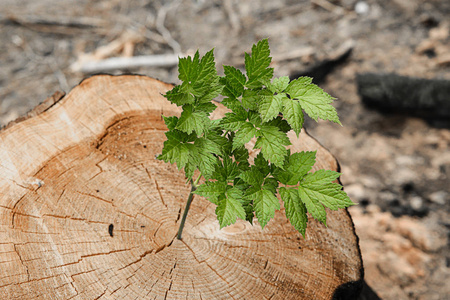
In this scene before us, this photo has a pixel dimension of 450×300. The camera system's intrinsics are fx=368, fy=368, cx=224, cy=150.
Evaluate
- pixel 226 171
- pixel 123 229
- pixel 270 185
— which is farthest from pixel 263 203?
pixel 123 229

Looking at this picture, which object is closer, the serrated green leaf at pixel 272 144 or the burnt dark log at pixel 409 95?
the serrated green leaf at pixel 272 144

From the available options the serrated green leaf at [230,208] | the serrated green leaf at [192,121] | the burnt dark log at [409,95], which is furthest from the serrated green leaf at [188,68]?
the burnt dark log at [409,95]

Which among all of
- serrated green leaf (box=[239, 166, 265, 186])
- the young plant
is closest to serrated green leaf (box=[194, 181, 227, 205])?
the young plant

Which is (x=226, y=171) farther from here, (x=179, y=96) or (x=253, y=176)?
(x=179, y=96)

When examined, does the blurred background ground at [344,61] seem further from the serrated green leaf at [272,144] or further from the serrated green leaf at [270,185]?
the serrated green leaf at [272,144]

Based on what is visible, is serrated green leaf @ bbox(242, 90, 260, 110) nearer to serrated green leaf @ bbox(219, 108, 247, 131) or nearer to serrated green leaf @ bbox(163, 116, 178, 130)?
serrated green leaf @ bbox(219, 108, 247, 131)

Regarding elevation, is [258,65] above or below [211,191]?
above
